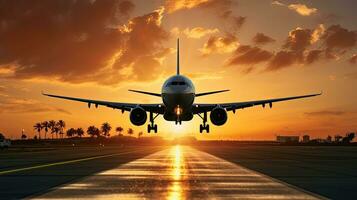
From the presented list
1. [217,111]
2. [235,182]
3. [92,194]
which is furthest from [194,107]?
[92,194]

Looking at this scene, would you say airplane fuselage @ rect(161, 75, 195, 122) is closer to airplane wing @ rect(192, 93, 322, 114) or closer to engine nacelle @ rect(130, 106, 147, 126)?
engine nacelle @ rect(130, 106, 147, 126)

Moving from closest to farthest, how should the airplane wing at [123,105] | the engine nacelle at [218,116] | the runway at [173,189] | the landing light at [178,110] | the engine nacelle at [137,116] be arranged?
the runway at [173,189] → the landing light at [178,110] → the engine nacelle at [137,116] → the engine nacelle at [218,116] → the airplane wing at [123,105]

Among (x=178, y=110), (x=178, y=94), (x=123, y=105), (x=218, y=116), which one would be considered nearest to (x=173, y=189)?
(x=178, y=94)

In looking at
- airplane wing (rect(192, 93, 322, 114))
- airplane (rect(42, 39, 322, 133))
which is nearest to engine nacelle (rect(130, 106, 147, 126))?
airplane (rect(42, 39, 322, 133))

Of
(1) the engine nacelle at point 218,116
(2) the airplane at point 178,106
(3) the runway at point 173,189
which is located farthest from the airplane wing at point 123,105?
(3) the runway at point 173,189

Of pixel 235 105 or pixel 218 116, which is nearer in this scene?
pixel 218 116

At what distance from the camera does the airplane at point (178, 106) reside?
4866 cm

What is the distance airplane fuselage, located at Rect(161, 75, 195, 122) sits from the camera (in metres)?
48.2

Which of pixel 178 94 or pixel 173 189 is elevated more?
pixel 178 94

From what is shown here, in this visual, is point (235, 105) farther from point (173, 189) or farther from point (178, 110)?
point (173, 189)

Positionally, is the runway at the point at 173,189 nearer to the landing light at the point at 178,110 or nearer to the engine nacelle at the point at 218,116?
the landing light at the point at 178,110

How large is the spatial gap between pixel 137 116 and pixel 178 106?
433cm

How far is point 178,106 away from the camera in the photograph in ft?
164

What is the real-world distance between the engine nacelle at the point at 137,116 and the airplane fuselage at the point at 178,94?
2.48 m
